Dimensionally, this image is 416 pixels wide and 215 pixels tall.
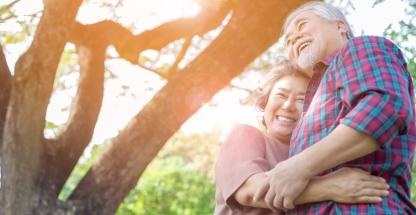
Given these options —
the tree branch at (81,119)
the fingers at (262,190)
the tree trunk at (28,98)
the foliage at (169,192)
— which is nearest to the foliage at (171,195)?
the foliage at (169,192)

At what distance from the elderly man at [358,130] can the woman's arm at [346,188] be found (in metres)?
0.02

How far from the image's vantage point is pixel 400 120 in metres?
1.59

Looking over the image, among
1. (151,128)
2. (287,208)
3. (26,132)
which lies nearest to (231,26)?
(151,128)

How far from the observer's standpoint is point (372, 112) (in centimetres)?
157

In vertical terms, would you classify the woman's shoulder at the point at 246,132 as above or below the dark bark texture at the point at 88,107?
above

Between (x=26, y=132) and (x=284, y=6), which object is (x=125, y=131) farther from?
(x=284, y=6)

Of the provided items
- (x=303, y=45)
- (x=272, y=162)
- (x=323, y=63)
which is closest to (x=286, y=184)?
(x=272, y=162)

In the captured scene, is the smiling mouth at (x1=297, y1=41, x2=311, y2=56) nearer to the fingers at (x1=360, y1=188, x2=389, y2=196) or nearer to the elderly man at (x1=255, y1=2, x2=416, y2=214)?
the elderly man at (x1=255, y1=2, x2=416, y2=214)

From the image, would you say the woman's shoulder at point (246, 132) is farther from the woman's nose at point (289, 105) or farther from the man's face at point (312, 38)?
the man's face at point (312, 38)

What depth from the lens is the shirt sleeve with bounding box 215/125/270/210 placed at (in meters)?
1.79

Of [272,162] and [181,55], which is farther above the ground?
[272,162]

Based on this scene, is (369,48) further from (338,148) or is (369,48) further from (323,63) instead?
(338,148)

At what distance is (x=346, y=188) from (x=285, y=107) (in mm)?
491

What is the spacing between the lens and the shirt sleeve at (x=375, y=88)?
1.57m
